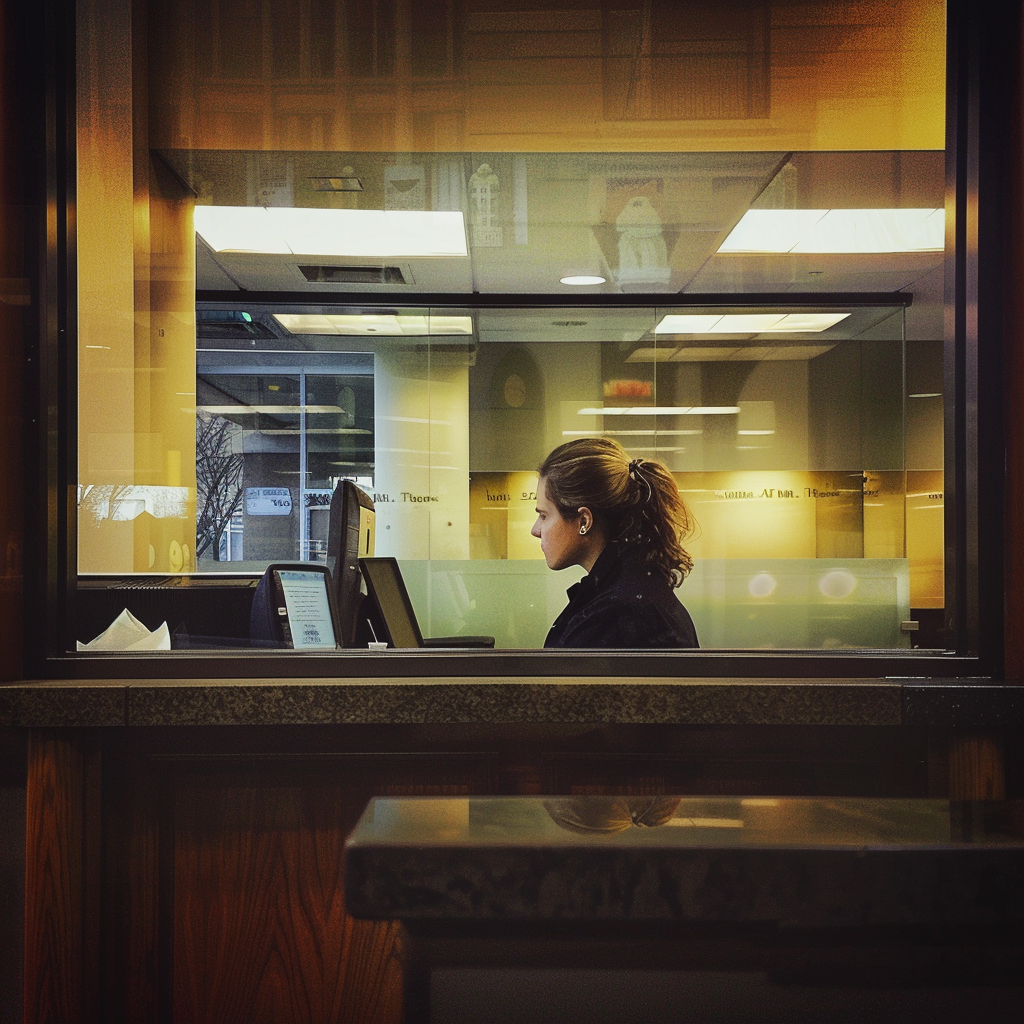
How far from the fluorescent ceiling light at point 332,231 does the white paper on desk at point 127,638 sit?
301 cm

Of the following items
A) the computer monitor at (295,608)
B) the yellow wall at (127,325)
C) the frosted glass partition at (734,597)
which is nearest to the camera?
the computer monitor at (295,608)

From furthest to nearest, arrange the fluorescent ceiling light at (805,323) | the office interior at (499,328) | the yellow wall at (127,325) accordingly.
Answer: the fluorescent ceiling light at (805,323)
the office interior at (499,328)
the yellow wall at (127,325)

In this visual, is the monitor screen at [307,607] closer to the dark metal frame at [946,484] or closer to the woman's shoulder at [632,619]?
the dark metal frame at [946,484]

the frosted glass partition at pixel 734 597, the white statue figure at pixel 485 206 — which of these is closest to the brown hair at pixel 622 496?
the white statue figure at pixel 485 206

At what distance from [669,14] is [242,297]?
4028 mm

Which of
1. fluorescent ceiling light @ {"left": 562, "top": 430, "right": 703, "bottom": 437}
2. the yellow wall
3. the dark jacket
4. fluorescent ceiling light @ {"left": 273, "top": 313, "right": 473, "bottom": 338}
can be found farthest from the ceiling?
the dark jacket

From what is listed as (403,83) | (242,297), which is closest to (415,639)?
(403,83)

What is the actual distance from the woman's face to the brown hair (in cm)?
2

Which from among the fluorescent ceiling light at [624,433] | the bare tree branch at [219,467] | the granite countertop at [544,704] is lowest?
Result: the granite countertop at [544,704]

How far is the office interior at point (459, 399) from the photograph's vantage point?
148cm

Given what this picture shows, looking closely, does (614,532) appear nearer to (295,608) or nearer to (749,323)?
(295,608)

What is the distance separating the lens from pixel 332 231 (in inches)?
189

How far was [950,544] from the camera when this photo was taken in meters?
1.55

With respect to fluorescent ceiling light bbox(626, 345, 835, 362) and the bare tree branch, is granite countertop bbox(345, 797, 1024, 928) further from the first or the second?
fluorescent ceiling light bbox(626, 345, 835, 362)
